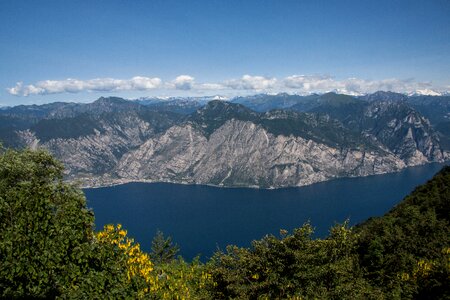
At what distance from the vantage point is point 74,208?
51.5 feet

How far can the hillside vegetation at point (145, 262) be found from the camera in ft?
46.5

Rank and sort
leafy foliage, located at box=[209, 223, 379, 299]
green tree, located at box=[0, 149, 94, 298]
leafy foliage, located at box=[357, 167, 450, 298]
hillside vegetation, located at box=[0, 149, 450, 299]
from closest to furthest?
green tree, located at box=[0, 149, 94, 298]
hillside vegetation, located at box=[0, 149, 450, 299]
leafy foliage, located at box=[209, 223, 379, 299]
leafy foliage, located at box=[357, 167, 450, 298]

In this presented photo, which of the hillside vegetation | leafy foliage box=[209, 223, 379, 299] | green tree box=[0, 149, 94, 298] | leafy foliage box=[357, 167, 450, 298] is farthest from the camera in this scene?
leafy foliage box=[357, 167, 450, 298]

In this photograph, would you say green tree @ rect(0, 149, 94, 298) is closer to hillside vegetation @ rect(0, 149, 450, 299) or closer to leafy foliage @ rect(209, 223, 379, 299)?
hillside vegetation @ rect(0, 149, 450, 299)

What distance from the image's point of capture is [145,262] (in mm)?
22531

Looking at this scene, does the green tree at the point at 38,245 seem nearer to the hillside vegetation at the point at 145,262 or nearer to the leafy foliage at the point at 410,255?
the hillside vegetation at the point at 145,262

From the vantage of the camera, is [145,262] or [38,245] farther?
[145,262]

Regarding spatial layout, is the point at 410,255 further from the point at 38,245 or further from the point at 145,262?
the point at 38,245

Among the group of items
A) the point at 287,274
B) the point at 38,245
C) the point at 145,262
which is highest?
the point at 38,245

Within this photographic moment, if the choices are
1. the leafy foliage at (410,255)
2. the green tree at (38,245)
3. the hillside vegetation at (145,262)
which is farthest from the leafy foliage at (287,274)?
the green tree at (38,245)

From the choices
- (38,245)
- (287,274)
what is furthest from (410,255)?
(38,245)

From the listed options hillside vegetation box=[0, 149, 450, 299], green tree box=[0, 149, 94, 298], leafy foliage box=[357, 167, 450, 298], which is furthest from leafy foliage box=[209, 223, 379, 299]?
green tree box=[0, 149, 94, 298]

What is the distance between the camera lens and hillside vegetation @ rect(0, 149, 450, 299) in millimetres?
14180

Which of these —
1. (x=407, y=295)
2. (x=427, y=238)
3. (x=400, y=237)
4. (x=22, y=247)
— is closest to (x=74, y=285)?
(x=22, y=247)
